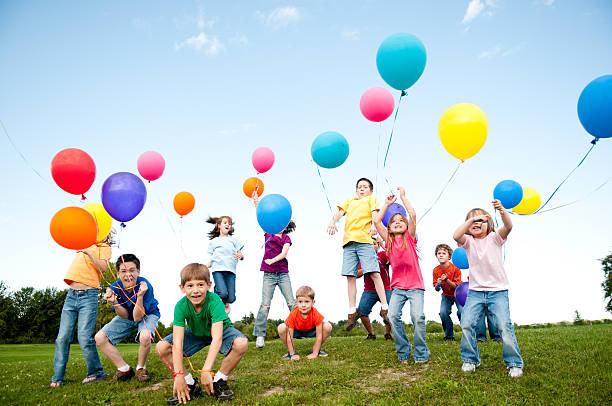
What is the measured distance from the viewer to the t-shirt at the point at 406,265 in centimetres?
507

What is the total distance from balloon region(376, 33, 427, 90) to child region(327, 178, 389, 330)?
74.9 inches

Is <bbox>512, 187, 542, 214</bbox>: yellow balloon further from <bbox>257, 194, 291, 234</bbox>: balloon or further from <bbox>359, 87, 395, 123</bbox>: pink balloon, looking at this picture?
<bbox>257, 194, 291, 234</bbox>: balloon

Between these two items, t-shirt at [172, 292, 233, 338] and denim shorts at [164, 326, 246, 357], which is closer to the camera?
t-shirt at [172, 292, 233, 338]

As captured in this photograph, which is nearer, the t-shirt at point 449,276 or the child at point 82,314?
the child at point 82,314

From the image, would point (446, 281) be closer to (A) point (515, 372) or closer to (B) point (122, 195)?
(A) point (515, 372)

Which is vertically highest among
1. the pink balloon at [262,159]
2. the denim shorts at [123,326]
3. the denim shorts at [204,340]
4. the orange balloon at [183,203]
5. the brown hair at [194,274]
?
the pink balloon at [262,159]

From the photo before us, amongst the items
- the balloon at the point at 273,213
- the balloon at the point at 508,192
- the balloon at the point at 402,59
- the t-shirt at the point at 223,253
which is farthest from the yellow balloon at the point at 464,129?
the t-shirt at the point at 223,253

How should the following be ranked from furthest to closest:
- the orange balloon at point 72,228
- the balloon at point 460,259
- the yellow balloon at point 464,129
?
the balloon at point 460,259
the yellow balloon at point 464,129
the orange balloon at point 72,228

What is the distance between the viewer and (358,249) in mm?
6629

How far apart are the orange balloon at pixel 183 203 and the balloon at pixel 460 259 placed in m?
5.19

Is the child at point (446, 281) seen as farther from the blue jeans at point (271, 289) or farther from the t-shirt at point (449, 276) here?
the blue jeans at point (271, 289)

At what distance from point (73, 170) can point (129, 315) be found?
197cm

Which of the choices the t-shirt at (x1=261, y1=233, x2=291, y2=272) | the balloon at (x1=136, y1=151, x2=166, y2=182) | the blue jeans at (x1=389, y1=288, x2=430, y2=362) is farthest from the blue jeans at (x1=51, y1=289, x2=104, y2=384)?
the blue jeans at (x1=389, y1=288, x2=430, y2=362)

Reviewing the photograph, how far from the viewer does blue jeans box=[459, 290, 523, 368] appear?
430 centimetres
